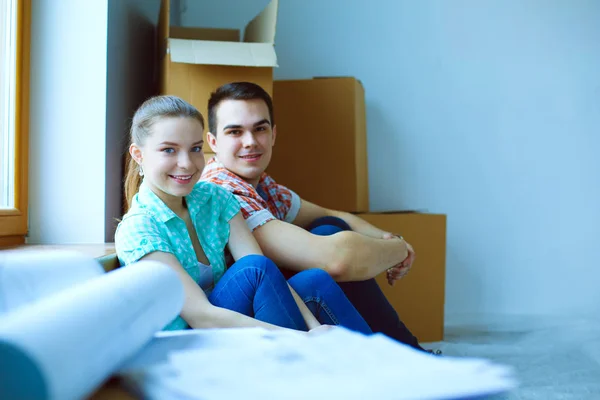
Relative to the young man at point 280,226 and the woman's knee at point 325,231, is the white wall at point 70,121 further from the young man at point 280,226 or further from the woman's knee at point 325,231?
the woman's knee at point 325,231

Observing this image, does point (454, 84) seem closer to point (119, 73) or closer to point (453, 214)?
point (453, 214)

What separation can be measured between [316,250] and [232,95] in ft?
1.57

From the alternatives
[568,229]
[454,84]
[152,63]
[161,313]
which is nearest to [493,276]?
[568,229]

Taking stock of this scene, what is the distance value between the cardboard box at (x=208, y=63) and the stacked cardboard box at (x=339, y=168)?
417 mm

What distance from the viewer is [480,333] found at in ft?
7.48

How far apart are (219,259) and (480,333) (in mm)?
1370

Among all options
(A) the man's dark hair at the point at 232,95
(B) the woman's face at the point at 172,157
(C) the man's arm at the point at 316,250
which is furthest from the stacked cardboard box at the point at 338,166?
(B) the woman's face at the point at 172,157

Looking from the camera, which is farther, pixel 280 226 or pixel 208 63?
pixel 208 63

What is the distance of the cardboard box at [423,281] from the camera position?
2143mm

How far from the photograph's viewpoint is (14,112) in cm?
138

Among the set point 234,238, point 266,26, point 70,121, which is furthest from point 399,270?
point 70,121

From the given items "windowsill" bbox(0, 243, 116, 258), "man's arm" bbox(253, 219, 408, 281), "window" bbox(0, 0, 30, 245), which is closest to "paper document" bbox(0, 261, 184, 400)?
"windowsill" bbox(0, 243, 116, 258)

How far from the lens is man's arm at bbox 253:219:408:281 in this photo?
1400mm

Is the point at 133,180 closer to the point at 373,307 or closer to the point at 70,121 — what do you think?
the point at 70,121
